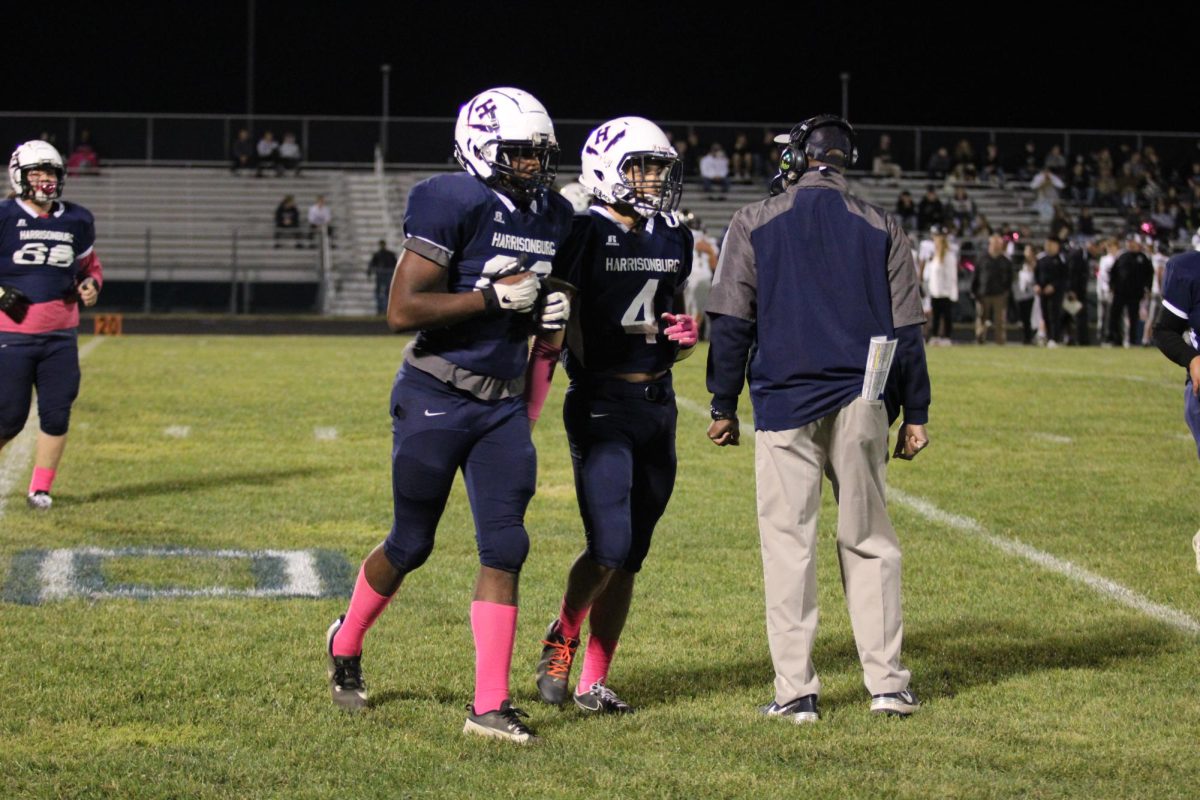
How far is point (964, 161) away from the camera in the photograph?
3438 centimetres

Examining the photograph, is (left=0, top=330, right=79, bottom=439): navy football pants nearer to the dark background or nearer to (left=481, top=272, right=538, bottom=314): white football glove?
(left=481, top=272, right=538, bottom=314): white football glove

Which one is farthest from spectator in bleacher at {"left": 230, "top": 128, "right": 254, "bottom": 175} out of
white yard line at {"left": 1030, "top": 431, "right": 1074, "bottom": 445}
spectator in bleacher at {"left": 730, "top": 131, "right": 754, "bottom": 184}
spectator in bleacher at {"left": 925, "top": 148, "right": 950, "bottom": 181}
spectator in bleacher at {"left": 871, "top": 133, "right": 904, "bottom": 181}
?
white yard line at {"left": 1030, "top": 431, "right": 1074, "bottom": 445}

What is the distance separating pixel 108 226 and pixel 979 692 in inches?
1140

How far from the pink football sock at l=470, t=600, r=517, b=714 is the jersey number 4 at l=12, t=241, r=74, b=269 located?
15.4 feet

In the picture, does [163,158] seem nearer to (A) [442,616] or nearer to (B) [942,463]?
(B) [942,463]

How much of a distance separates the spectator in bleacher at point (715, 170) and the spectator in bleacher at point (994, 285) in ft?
30.3

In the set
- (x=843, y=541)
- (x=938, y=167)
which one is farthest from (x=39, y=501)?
(x=938, y=167)

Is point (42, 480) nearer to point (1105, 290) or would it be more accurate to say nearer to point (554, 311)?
point (554, 311)

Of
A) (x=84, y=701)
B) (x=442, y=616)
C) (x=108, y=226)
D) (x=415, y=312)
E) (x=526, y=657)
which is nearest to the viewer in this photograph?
(x=415, y=312)

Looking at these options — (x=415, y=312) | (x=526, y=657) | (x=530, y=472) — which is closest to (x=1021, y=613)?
(x=526, y=657)

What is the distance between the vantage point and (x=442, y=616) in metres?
5.88

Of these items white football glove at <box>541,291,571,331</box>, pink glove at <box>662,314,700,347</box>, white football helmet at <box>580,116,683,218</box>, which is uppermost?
white football helmet at <box>580,116,683,218</box>

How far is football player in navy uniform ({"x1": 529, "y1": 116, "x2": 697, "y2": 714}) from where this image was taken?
4.70 meters

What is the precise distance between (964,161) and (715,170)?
5.44 m
